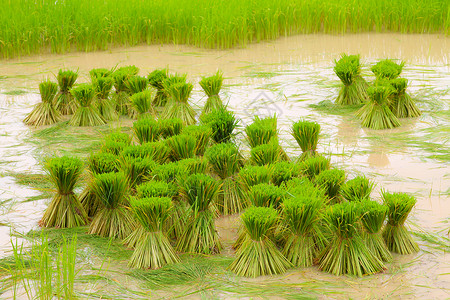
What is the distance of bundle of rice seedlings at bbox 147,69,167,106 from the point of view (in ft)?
16.7

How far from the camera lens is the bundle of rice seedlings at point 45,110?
15.7 feet

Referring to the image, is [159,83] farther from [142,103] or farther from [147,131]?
[147,131]

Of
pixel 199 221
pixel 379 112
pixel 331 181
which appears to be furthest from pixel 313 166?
pixel 379 112

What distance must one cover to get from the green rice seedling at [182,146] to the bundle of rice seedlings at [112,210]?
454 mm

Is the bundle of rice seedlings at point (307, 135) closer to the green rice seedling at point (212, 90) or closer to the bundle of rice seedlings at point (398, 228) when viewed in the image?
the bundle of rice seedlings at point (398, 228)

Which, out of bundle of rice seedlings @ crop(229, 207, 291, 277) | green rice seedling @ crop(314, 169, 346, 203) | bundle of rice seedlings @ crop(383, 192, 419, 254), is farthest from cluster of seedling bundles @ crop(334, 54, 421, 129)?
bundle of rice seedlings @ crop(229, 207, 291, 277)

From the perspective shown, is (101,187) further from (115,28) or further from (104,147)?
(115,28)

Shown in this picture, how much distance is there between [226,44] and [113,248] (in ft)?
16.6

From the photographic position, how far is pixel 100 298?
221cm

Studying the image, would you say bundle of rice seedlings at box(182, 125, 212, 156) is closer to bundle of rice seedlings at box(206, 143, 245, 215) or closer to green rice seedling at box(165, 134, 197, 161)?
green rice seedling at box(165, 134, 197, 161)

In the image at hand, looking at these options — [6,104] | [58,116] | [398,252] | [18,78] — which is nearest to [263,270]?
[398,252]

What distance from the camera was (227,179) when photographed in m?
3.08

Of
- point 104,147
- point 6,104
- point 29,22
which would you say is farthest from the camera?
point 29,22

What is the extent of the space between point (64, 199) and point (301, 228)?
125cm
